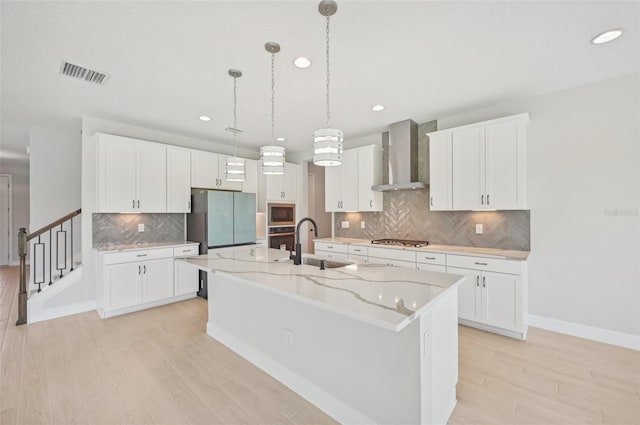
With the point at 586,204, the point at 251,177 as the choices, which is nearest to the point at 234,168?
the point at 251,177

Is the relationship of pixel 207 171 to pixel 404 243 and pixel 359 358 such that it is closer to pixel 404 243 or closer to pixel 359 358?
pixel 404 243

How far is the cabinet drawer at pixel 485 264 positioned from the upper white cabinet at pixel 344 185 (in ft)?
5.80

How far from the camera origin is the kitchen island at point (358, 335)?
1475 mm

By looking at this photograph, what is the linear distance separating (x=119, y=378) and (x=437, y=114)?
14.6 ft

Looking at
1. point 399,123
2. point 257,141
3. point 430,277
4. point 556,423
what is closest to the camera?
point 556,423

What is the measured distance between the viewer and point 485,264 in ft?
10.2

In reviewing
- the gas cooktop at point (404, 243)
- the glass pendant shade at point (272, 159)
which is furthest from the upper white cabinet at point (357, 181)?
the glass pendant shade at point (272, 159)

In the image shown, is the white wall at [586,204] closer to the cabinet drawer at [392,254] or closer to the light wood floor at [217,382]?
the light wood floor at [217,382]

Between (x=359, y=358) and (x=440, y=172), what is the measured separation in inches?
111

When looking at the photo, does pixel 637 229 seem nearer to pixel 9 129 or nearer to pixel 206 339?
pixel 206 339

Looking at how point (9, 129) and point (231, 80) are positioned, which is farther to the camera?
point (9, 129)

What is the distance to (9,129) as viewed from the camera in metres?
4.31

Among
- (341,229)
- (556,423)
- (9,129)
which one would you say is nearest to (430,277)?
(556,423)

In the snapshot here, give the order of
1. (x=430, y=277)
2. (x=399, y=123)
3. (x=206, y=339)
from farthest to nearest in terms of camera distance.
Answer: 1. (x=399, y=123)
2. (x=206, y=339)
3. (x=430, y=277)
